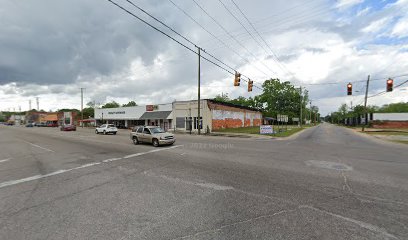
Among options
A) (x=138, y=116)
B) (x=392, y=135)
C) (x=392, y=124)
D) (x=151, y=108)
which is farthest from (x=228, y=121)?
(x=392, y=124)

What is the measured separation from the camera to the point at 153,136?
15.3 metres

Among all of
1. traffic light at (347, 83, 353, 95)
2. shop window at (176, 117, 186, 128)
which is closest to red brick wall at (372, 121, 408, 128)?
traffic light at (347, 83, 353, 95)

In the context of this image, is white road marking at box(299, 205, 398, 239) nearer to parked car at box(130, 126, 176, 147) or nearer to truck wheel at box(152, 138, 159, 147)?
parked car at box(130, 126, 176, 147)

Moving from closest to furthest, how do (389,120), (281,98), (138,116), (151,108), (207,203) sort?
(207,203) → (151,108) → (138,116) → (389,120) → (281,98)

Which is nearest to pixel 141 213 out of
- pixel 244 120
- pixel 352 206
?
pixel 352 206

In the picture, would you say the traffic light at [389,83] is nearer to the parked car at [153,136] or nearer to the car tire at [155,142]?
the parked car at [153,136]

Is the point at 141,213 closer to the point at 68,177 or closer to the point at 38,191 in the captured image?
the point at 38,191

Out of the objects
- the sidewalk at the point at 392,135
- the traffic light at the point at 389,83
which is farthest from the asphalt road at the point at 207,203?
the sidewalk at the point at 392,135

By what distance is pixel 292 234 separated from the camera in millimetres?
3371

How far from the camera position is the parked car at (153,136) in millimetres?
15009

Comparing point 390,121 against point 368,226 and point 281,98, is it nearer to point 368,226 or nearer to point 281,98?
point 281,98

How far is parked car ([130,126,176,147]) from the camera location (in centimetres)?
1501

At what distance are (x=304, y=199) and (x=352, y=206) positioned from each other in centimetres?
94

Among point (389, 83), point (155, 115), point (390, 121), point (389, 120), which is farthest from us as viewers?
point (389, 120)
